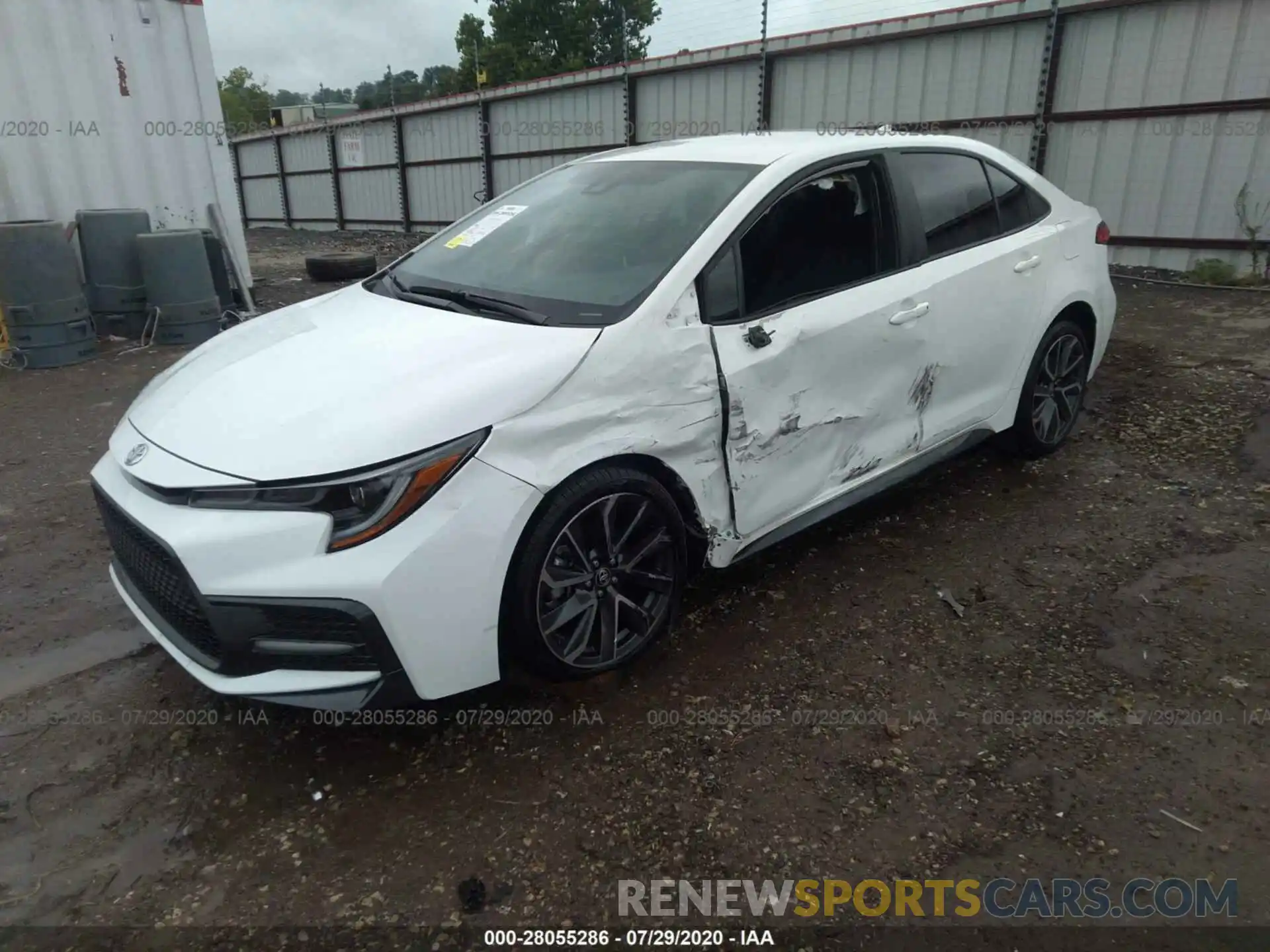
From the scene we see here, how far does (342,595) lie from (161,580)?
66 centimetres

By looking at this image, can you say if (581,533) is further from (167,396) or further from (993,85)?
(993,85)

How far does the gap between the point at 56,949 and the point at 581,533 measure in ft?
5.31

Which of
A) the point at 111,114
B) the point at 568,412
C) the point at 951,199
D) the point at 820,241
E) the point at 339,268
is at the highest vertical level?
the point at 111,114

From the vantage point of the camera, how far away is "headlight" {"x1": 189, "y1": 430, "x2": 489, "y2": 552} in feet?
7.42

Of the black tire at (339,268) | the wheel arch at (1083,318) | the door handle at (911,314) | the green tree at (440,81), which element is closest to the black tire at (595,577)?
the door handle at (911,314)

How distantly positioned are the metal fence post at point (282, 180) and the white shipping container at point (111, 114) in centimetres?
1662

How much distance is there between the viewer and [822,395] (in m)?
3.16

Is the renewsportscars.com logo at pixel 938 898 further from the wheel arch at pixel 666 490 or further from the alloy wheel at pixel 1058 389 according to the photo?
the alloy wheel at pixel 1058 389

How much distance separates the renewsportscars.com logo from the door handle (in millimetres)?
2040

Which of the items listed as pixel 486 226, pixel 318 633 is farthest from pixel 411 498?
pixel 486 226

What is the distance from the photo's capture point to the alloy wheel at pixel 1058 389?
4324 mm

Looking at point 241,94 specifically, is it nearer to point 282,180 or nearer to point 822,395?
point 282,180

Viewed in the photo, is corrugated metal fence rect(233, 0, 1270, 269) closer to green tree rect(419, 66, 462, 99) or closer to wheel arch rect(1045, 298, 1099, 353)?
wheel arch rect(1045, 298, 1099, 353)

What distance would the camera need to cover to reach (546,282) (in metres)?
3.04
